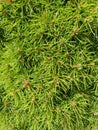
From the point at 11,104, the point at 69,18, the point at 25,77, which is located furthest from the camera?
the point at 11,104

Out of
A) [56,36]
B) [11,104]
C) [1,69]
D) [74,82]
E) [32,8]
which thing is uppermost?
[32,8]

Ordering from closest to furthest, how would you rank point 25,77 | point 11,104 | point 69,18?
1. point 69,18
2. point 25,77
3. point 11,104

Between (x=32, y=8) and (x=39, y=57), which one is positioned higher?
(x=32, y=8)

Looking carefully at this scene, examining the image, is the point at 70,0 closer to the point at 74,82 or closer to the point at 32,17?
the point at 32,17

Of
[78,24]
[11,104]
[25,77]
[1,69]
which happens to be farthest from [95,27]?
[11,104]

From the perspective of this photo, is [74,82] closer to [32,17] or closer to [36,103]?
[36,103]

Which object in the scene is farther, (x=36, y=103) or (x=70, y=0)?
(x=36, y=103)
